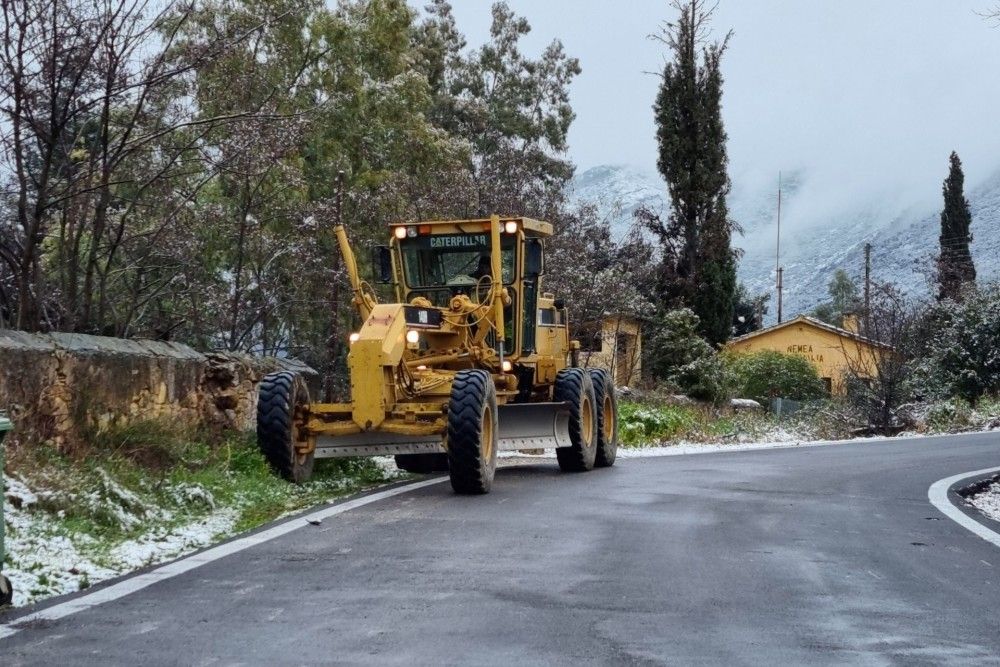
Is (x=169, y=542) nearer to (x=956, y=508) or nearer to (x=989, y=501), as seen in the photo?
(x=956, y=508)

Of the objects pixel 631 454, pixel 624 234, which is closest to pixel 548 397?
pixel 631 454

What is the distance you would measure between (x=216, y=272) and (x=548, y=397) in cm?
844

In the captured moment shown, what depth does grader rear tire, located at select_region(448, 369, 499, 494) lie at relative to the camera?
12.7 meters

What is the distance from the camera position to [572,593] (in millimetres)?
7242

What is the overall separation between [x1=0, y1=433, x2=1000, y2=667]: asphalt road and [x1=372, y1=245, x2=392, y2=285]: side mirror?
162 inches

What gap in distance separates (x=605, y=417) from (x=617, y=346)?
82.0 feet

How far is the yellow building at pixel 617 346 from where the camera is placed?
125 ft

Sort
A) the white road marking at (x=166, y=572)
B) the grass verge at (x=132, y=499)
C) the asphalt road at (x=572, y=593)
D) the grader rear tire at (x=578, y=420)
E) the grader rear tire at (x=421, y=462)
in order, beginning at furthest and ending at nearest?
1. the grader rear tire at (x=578, y=420)
2. the grader rear tire at (x=421, y=462)
3. the grass verge at (x=132, y=499)
4. the white road marking at (x=166, y=572)
5. the asphalt road at (x=572, y=593)

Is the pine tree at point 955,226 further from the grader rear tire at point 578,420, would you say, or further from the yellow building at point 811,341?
the grader rear tire at point 578,420

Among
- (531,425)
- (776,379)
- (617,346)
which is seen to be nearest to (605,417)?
(531,425)

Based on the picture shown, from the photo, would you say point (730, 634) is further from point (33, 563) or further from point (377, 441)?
point (377, 441)

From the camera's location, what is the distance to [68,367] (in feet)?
37.4

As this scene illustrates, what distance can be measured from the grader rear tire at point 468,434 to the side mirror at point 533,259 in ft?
8.76

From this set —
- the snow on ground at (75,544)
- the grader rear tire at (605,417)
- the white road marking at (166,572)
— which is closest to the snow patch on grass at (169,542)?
the snow on ground at (75,544)
